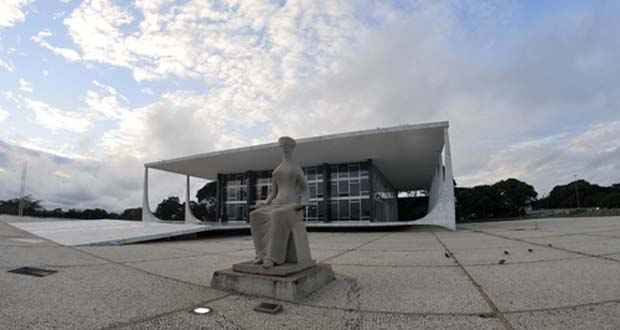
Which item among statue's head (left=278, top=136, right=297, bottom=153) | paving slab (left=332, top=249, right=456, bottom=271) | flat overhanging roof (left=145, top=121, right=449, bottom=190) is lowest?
paving slab (left=332, top=249, right=456, bottom=271)

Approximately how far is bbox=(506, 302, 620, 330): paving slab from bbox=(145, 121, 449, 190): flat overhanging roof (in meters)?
15.5

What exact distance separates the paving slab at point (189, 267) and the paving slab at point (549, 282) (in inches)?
162

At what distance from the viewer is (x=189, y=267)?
636 cm

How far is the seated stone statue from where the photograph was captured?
467cm

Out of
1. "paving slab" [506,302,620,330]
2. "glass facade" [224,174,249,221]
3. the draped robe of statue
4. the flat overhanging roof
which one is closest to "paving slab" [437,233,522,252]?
"paving slab" [506,302,620,330]

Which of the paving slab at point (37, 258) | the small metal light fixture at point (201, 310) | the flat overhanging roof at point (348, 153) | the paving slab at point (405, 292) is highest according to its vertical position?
the flat overhanging roof at point (348, 153)

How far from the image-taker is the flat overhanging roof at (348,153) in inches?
766

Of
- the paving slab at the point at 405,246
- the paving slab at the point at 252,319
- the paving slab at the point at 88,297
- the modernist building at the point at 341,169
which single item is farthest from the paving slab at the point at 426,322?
the modernist building at the point at 341,169

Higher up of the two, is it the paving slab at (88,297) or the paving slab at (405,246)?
the paving slab at (88,297)

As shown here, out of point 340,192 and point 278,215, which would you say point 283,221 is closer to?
point 278,215

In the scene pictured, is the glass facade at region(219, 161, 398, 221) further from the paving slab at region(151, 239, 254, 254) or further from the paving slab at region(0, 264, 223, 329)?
the paving slab at region(0, 264, 223, 329)

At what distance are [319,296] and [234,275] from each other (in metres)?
1.20

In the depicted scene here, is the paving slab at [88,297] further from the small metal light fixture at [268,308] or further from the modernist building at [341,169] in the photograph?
the modernist building at [341,169]

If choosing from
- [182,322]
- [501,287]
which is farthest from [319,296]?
[501,287]
